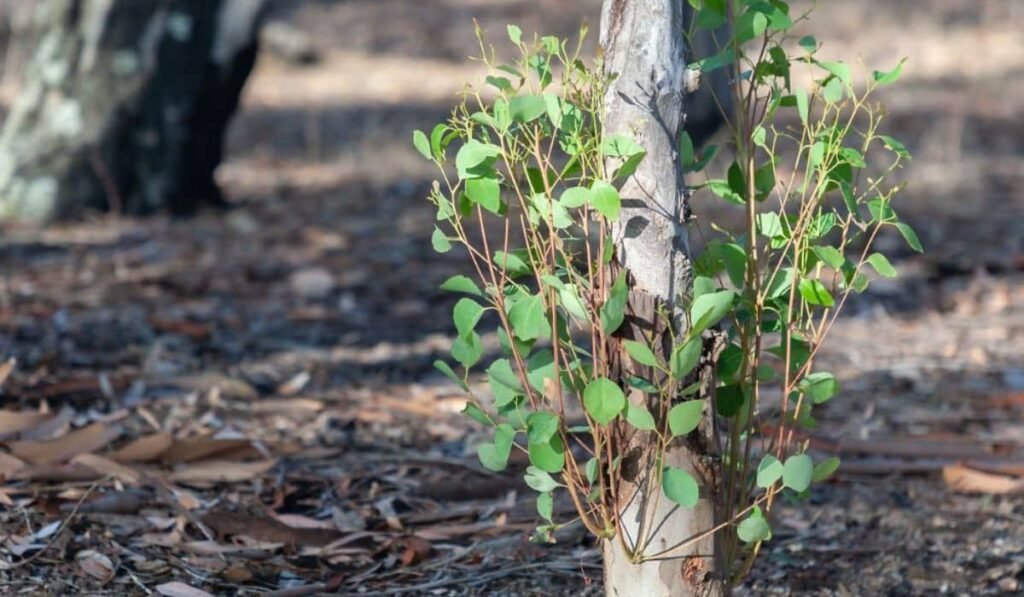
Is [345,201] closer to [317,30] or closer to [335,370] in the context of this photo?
[335,370]

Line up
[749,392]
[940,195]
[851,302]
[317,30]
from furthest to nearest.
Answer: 1. [317,30]
2. [940,195]
3. [851,302]
4. [749,392]

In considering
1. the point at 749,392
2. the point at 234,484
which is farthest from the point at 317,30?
the point at 749,392

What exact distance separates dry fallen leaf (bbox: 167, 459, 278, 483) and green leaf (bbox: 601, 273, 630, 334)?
4.96 ft

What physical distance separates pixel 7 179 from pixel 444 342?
2.62 metres

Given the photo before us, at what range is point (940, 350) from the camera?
4656 mm

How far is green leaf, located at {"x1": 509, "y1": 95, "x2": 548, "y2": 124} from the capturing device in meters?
1.97

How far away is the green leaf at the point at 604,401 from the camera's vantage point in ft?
6.46

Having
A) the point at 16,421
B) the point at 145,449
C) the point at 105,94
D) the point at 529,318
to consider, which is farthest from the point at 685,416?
the point at 105,94

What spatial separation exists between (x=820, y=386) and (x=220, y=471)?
160cm

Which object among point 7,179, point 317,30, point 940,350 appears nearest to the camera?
point 940,350

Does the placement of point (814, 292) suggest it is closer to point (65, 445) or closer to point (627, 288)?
point (627, 288)

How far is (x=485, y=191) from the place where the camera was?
79.9 inches

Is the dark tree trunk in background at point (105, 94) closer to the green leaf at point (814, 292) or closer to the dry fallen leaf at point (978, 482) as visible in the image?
the dry fallen leaf at point (978, 482)

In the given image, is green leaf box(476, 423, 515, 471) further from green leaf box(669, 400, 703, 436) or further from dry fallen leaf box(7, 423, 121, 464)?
dry fallen leaf box(7, 423, 121, 464)
